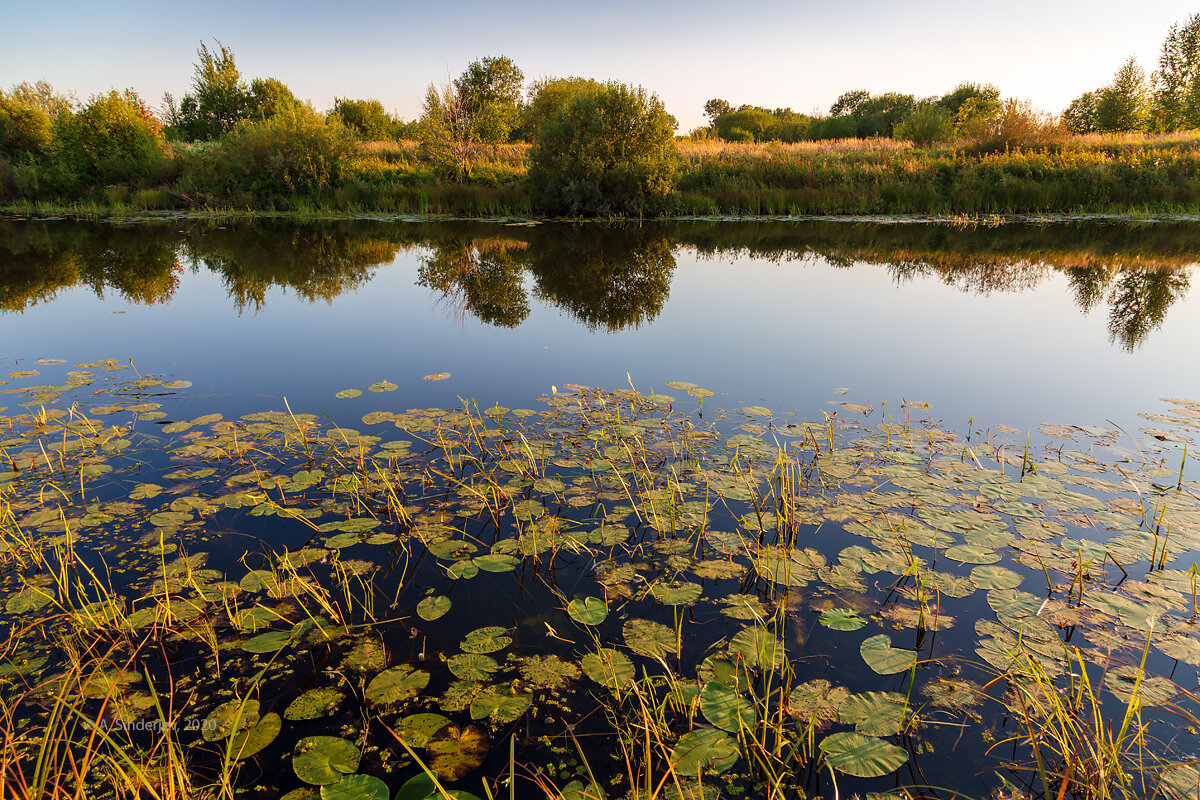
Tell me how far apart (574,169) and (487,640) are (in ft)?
58.0

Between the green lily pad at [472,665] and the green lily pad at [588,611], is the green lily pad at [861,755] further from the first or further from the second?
the green lily pad at [472,665]

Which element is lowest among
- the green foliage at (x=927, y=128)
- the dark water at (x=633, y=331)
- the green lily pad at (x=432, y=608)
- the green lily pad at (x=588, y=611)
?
the green lily pad at (x=432, y=608)

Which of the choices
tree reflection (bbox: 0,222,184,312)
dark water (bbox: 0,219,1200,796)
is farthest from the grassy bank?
dark water (bbox: 0,219,1200,796)

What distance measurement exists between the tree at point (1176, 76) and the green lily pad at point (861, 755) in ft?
192

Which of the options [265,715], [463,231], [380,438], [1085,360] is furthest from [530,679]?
[463,231]

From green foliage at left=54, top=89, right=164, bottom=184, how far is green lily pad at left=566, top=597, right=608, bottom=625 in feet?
96.0

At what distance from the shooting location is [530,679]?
2066 millimetres

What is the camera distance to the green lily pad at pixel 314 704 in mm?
1895

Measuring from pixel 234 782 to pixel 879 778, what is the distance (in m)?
1.99

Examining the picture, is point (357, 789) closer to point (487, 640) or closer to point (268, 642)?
point (487, 640)

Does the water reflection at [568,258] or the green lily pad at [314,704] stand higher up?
the water reflection at [568,258]

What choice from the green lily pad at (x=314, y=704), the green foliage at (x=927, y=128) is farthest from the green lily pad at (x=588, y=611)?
the green foliage at (x=927, y=128)

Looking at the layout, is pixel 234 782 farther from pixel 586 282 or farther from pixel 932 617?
pixel 586 282

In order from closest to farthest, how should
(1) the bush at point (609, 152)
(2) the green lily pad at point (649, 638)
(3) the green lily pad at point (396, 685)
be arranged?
(3) the green lily pad at point (396, 685) → (2) the green lily pad at point (649, 638) → (1) the bush at point (609, 152)
